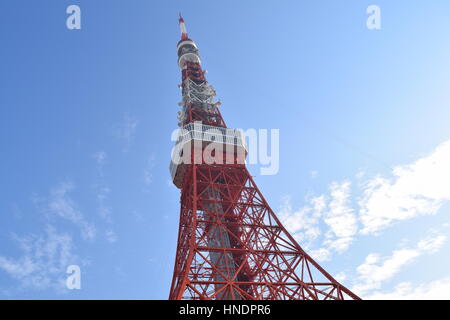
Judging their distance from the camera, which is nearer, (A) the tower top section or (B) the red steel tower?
(B) the red steel tower

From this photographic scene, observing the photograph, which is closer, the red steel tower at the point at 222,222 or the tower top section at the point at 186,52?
the red steel tower at the point at 222,222

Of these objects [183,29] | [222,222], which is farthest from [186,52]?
[222,222]

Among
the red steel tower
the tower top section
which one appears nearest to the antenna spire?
the tower top section

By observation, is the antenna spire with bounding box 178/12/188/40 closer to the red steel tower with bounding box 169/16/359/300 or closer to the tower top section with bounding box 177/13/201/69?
the tower top section with bounding box 177/13/201/69

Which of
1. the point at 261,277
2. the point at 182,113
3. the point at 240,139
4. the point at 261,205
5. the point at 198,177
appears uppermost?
the point at 182,113

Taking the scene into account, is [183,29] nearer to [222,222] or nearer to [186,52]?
[186,52]

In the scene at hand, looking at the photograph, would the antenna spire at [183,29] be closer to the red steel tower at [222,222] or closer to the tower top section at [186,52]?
the tower top section at [186,52]

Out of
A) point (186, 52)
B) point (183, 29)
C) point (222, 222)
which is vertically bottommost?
point (222, 222)

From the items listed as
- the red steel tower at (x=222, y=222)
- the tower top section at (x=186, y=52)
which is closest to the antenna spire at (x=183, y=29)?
the tower top section at (x=186, y=52)
